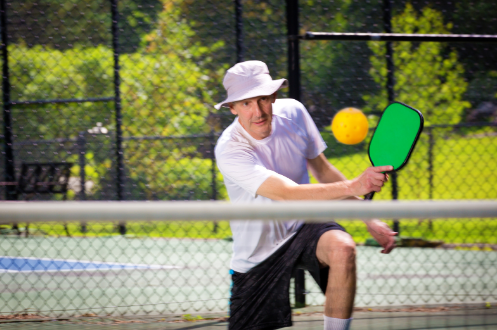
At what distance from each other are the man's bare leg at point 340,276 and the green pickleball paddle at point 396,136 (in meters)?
0.25

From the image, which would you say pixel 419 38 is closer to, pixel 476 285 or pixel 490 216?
pixel 476 285

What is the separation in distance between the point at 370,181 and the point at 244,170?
53cm

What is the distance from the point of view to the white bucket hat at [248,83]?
2259 mm

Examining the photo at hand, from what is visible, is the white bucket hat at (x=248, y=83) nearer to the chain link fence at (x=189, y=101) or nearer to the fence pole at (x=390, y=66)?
the fence pole at (x=390, y=66)

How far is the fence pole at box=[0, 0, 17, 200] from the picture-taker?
15.5ft

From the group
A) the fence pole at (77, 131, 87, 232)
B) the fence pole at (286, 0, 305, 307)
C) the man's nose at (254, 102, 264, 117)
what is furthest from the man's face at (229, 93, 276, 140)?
the fence pole at (77, 131, 87, 232)

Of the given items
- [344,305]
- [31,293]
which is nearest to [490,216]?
[344,305]

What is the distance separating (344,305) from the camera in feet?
6.21

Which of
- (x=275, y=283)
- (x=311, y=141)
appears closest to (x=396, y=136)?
(x=311, y=141)

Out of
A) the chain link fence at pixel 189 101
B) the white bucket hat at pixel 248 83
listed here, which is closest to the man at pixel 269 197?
the white bucket hat at pixel 248 83

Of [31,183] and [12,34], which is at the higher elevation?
[12,34]

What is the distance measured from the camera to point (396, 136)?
2152 mm

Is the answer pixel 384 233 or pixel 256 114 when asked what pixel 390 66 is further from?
pixel 384 233

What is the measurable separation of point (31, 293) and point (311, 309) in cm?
197
